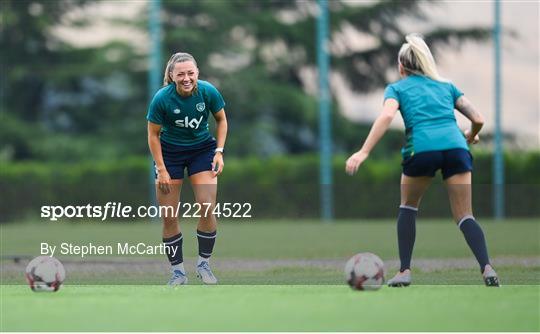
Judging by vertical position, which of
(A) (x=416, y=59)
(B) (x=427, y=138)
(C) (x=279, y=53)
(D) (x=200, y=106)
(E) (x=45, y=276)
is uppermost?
(C) (x=279, y=53)

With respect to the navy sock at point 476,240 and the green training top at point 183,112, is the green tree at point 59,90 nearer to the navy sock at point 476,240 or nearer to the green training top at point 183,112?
the green training top at point 183,112

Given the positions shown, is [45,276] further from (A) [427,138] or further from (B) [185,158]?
(A) [427,138]

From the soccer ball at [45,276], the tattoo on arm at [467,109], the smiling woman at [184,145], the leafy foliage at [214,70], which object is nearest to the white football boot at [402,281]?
the tattoo on arm at [467,109]

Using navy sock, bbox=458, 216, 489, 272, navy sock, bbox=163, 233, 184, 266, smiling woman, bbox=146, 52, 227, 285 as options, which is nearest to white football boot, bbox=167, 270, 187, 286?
smiling woman, bbox=146, 52, 227, 285

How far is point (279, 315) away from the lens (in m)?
7.36

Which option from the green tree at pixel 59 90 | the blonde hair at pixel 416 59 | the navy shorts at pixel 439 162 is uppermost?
the green tree at pixel 59 90

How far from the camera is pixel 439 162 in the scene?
29.2 feet

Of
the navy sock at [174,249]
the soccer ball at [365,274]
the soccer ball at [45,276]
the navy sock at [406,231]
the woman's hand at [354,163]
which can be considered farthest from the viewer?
the navy sock at [174,249]

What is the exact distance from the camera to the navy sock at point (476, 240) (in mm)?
8930

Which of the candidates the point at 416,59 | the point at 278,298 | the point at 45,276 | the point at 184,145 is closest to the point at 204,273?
the point at 184,145

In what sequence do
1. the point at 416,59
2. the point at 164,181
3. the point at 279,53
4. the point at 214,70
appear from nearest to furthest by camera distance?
the point at 416,59, the point at 164,181, the point at 214,70, the point at 279,53

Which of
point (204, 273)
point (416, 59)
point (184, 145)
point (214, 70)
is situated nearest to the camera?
point (416, 59)

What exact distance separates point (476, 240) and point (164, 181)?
2.50 metres

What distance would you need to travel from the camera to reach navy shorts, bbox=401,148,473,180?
8.88 m
